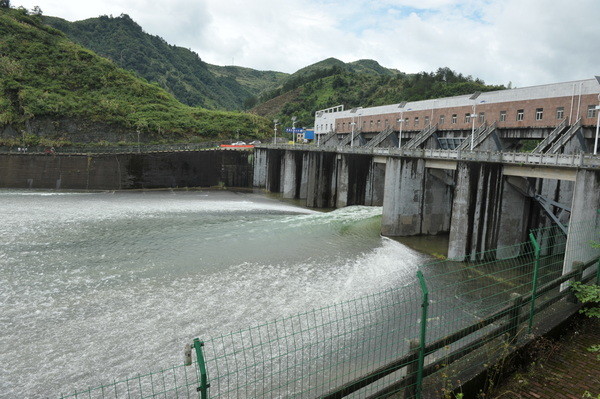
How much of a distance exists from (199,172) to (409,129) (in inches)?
1179

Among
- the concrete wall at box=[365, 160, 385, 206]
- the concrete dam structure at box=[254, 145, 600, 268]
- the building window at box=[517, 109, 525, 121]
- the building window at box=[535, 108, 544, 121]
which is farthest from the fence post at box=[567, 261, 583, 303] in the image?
the concrete wall at box=[365, 160, 385, 206]

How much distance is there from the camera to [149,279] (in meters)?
18.0

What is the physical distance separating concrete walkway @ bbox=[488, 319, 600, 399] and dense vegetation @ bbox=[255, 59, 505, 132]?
9008 cm

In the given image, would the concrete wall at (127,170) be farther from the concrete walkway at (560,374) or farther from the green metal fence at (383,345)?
the concrete walkway at (560,374)

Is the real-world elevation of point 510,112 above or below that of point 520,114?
above

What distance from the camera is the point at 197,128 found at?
76.5m

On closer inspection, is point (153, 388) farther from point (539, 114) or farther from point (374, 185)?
point (374, 185)

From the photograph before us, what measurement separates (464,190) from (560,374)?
60.7ft

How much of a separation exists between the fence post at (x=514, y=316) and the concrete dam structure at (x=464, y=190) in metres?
10.5

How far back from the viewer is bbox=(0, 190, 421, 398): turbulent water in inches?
461

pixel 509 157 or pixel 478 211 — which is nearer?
pixel 509 157

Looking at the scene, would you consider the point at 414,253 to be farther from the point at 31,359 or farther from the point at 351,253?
the point at 31,359

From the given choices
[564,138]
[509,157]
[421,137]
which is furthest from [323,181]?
[564,138]

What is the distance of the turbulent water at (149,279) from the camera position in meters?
11.7
